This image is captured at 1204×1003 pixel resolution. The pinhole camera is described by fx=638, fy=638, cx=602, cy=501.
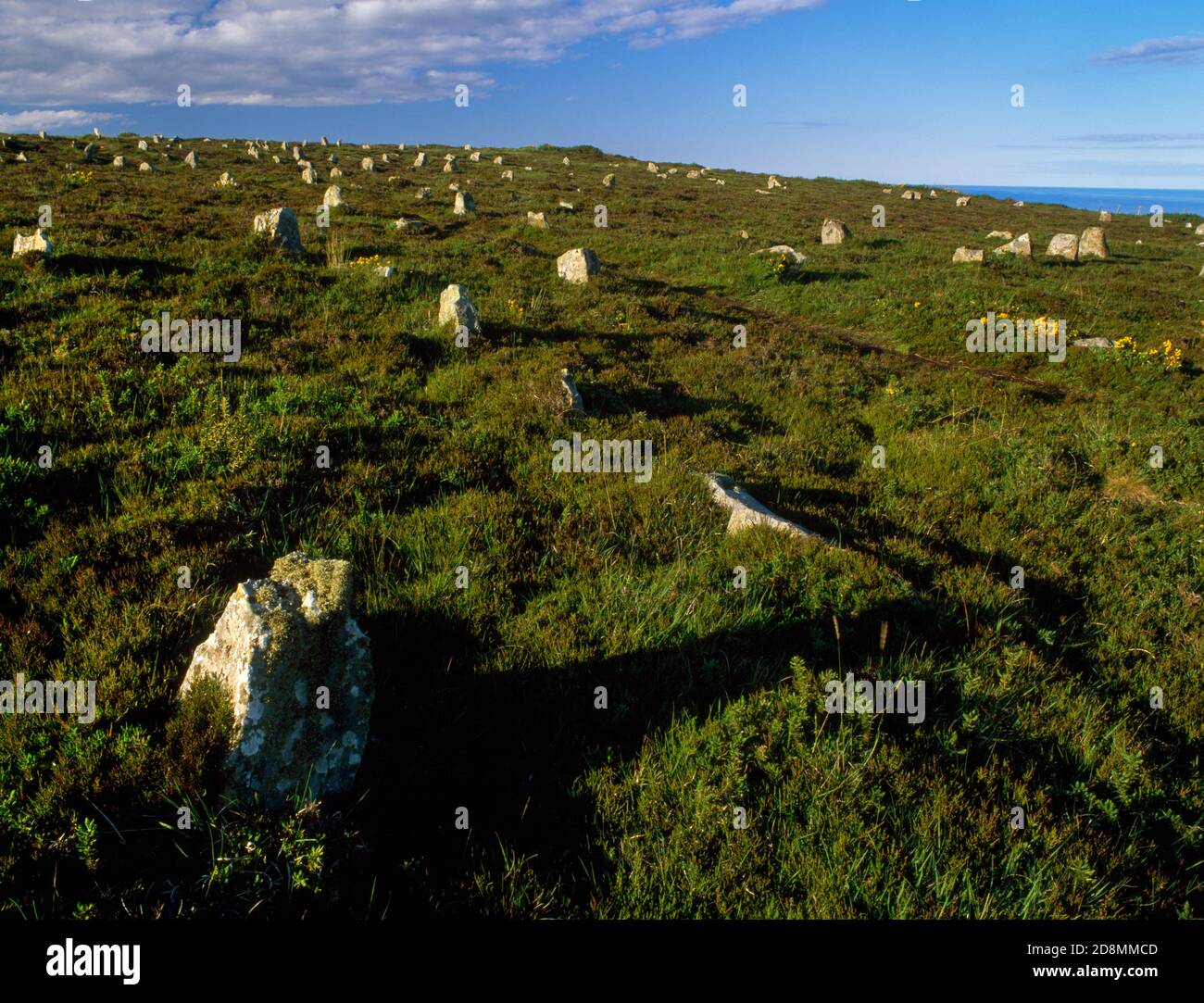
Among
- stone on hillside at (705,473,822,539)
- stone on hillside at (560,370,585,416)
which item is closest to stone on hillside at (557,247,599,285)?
stone on hillside at (560,370,585,416)

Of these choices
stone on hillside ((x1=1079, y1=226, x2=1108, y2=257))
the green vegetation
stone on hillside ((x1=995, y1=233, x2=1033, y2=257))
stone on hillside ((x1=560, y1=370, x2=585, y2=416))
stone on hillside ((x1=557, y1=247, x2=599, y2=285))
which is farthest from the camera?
stone on hillside ((x1=1079, y1=226, x2=1108, y2=257))

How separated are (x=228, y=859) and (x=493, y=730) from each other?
4.97 feet

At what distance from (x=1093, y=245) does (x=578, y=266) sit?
32.0 meters

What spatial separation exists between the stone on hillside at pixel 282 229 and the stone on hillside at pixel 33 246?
4990mm

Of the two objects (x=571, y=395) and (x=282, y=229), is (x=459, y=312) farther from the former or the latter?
(x=282, y=229)

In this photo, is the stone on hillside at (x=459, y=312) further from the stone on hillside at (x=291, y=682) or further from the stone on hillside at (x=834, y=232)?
the stone on hillside at (x=834, y=232)

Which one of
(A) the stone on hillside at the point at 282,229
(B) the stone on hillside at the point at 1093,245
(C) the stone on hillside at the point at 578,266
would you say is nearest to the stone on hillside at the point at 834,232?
(B) the stone on hillside at the point at 1093,245

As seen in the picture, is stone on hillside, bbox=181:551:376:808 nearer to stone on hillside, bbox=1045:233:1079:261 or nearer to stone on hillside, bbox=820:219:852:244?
stone on hillside, bbox=820:219:852:244

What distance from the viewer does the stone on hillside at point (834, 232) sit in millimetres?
31391

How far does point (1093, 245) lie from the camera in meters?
34.5

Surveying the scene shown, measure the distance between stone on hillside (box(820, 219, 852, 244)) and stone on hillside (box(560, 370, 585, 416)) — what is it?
87.5ft

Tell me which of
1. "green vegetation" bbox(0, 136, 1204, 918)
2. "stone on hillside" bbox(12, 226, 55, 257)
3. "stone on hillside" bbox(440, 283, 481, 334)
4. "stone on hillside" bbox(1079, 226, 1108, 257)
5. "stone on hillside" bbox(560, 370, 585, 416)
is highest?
"stone on hillside" bbox(1079, 226, 1108, 257)

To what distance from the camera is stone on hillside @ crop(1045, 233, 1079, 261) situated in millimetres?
33000
